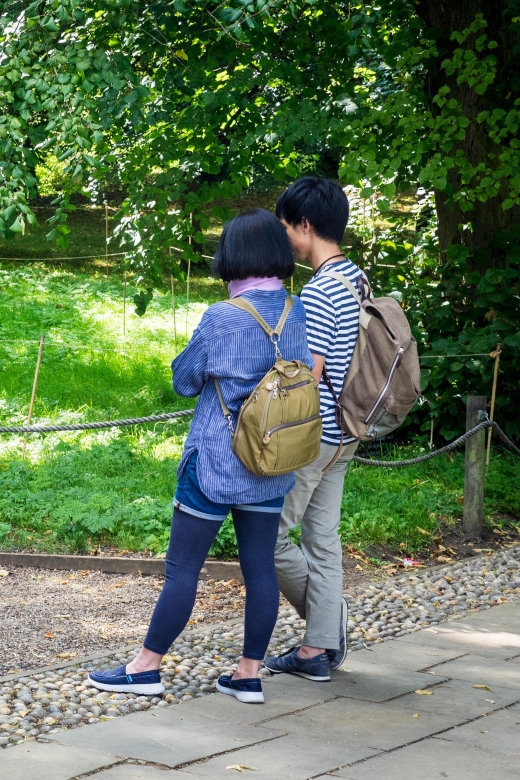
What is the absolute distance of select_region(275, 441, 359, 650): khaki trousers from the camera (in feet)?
13.0

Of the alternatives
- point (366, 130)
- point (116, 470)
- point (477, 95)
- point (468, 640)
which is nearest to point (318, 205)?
point (468, 640)

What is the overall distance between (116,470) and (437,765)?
17.8ft

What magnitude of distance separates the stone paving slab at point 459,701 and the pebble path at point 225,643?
67 centimetres

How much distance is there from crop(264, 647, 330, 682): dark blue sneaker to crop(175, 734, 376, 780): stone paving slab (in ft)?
2.09

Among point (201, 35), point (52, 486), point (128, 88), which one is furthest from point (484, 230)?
point (52, 486)

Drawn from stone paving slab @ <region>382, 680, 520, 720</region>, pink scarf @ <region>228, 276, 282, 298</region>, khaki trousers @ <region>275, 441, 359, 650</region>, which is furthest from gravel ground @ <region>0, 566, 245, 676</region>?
pink scarf @ <region>228, 276, 282, 298</region>

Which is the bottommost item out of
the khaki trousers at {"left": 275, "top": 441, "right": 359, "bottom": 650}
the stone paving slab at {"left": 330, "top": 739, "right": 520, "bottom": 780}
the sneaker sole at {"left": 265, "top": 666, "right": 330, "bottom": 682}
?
the sneaker sole at {"left": 265, "top": 666, "right": 330, "bottom": 682}

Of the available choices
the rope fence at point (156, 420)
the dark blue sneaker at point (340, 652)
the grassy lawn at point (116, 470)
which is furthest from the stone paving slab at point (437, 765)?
the grassy lawn at point (116, 470)

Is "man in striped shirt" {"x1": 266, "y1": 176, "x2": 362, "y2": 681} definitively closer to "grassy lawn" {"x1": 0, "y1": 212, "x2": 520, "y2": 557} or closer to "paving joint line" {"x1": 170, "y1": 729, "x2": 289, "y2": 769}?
"paving joint line" {"x1": 170, "y1": 729, "x2": 289, "y2": 769}

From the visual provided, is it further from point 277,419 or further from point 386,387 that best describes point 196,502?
point 386,387

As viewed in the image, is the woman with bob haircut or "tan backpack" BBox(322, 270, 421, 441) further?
"tan backpack" BBox(322, 270, 421, 441)

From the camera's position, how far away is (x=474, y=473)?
6.65 metres

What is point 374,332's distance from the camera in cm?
381

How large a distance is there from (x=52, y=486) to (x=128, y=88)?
117 inches
